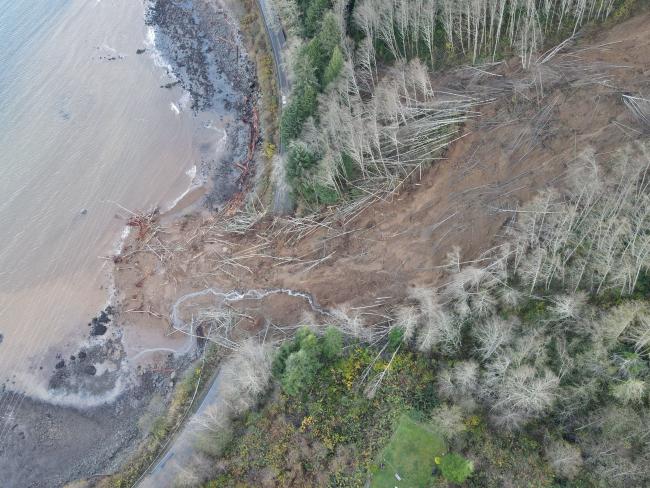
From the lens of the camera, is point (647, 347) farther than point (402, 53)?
No

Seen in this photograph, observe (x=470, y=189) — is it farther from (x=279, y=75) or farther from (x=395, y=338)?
(x=279, y=75)

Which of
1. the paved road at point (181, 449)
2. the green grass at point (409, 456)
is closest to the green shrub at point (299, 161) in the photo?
the paved road at point (181, 449)

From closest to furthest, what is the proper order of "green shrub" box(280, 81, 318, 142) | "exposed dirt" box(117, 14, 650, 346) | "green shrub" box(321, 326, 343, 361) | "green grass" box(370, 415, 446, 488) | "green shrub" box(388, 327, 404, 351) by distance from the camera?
"green grass" box(370, 415, 446, 488), "green shrub" box(321, 326, 343, 361), "green shrub" box(388, 327, 404, 351), "exposed dirt" box(117, 14, 650, 346), "green shrub" box(280, 81, 318, 142)

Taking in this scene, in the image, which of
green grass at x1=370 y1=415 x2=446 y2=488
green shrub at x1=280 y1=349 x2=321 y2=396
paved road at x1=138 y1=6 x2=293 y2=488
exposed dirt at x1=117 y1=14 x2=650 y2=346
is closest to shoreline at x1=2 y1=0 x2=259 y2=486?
exposed dirt at x1=117 y1=14 x2=650 y2=346

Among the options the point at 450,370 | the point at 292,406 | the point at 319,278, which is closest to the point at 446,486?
the point at 450,370

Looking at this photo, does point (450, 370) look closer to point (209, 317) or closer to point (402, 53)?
point (209, 317)

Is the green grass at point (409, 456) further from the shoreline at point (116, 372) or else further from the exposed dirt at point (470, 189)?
the shoreline at point (116, 372)

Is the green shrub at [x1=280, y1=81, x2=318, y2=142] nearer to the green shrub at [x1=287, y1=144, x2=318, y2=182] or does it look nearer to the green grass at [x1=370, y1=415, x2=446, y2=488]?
the green shrub at [x1=287, y1=144, x2=318, y2=182]
